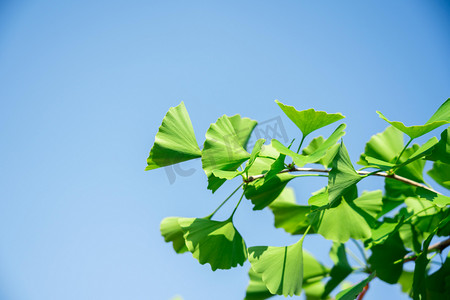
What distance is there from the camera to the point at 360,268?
1.04m

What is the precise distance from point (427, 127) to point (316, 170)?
22cm

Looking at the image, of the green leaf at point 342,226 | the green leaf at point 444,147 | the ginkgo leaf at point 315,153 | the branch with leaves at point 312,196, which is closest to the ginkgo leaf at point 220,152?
the branch with leaves at point 312,196

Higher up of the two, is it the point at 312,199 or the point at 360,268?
the point at 312,199

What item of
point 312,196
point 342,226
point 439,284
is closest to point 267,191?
point 312,196

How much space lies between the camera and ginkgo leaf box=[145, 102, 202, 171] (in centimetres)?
68

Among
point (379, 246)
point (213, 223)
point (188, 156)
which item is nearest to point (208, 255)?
point (213, 223)

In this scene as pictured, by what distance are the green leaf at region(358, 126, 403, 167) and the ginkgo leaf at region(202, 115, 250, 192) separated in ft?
1.35

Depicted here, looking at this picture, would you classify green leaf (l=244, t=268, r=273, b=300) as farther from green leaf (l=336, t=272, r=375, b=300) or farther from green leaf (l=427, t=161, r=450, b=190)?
green leaf (l=427, t=161, r=450, b=190)

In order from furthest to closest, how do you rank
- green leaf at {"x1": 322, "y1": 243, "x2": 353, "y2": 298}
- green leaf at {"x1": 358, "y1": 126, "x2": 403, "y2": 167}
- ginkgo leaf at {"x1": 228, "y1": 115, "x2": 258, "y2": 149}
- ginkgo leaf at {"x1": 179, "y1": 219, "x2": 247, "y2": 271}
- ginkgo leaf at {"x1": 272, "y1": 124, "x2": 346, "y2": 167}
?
green leaf at {"x1": 322, "y1": 243, "x2": 353, "y2": 298} < green leaf at {"x1": 358, "y1": 126, "x2": 403, "y2": 167} < ginkgo leaf at {"x1": 228, "y1": 115, "x2": 258, "y2": 149} < ginkgo leaf at {"x1": 179, "y1": 219, "x2": 247, "y2": 271} < ginkgo leaf at {"x1": 272, "y1": 124, "x2": 346, "y2": 167}

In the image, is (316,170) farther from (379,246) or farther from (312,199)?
(379,246)

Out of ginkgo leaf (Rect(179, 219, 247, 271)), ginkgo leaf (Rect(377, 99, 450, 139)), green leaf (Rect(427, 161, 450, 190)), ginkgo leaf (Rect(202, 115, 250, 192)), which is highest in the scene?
ginkgo leaf (Rect(202, 115, 250, 192))

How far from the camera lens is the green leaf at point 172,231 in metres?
0.77

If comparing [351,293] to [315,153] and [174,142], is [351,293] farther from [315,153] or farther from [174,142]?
[174,142]

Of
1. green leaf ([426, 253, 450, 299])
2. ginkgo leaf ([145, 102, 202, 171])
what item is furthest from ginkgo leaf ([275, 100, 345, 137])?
green leaf ([426, 253, 450, 299])
